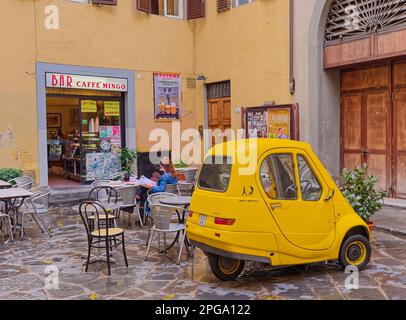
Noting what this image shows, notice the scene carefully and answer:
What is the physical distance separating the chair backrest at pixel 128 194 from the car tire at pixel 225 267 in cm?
336

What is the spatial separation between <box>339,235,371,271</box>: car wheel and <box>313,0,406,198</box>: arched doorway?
4.66m

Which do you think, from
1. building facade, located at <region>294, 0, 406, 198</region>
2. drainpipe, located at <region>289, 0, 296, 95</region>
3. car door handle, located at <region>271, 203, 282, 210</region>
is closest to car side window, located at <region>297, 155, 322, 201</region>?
car door handle, located at <region>271, 203, 282, 210</region>

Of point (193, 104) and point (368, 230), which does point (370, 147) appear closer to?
point (368, 230)

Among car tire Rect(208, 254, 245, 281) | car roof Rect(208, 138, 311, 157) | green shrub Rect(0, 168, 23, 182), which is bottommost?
car tire Rect(208, 254, 245, 281)

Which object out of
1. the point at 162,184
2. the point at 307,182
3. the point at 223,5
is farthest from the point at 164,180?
the point at 223,5

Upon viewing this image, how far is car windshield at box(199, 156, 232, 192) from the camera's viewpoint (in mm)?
5527

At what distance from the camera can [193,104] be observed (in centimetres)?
1507

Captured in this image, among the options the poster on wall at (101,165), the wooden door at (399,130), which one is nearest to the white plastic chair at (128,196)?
the poster on wall at (101,165)

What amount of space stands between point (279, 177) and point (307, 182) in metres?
0.41

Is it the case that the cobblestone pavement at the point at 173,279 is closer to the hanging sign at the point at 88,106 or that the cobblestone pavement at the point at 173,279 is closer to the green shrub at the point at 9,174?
the green shrub at the point at 9,174

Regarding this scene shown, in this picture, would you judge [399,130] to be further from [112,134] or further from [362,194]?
[112,134]

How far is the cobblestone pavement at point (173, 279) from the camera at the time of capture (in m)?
5.35

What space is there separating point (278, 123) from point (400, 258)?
18.9 ft

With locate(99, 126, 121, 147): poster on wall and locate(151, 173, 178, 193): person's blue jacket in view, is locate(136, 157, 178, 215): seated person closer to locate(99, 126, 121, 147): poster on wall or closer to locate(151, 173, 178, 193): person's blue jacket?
locate(151, 173, 178, 193): person's blue jacket
